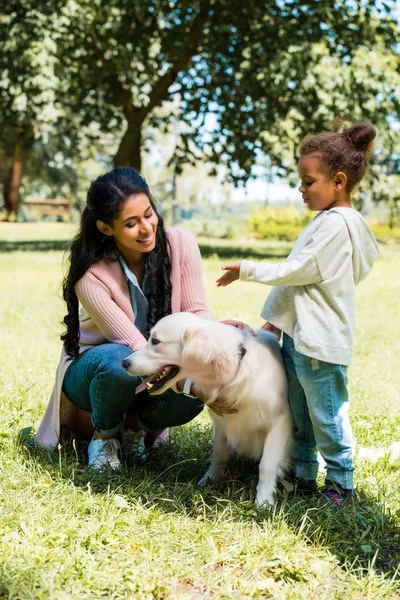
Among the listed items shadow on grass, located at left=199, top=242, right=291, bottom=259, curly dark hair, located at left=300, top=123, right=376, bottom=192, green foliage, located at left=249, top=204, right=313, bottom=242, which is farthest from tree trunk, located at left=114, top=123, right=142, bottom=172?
curly dark hair, located at left=300, top=123, right=376, bottom=192

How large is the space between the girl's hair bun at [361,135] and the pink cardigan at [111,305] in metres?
1.06

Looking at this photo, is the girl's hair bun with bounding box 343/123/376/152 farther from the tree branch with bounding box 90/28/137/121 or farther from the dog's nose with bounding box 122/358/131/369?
the tree branch with bounding box 90/28/137/121

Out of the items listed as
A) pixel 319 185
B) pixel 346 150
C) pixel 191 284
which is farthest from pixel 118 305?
pixel 346 150

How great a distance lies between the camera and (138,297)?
360 cm

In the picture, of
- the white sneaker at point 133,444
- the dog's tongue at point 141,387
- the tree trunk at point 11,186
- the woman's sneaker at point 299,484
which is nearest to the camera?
the woman's sneaker at point 299,484

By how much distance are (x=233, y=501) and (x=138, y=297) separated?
3.84ft

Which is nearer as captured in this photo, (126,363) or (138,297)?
(126,363)

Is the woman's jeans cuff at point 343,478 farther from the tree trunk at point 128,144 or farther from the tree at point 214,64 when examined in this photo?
the tree trunk at point 128,144

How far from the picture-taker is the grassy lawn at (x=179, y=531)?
7.80ft

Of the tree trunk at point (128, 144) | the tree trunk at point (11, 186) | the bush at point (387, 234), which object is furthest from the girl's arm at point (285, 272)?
the tree trunk at point (11, 186)

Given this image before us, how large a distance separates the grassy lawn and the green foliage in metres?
24.0

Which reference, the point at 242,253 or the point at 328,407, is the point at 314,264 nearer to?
the point at 328,407

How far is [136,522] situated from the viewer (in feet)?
9.29

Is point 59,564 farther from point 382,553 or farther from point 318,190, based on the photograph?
point 318,190
